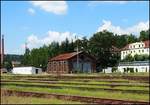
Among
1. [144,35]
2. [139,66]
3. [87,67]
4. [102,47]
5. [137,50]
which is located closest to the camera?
[139,66]

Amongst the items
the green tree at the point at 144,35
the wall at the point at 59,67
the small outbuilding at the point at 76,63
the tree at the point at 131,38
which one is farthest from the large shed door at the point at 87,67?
the tree at the point at 131,38

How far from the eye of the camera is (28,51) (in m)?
155

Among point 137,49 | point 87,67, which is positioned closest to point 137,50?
point 137,49

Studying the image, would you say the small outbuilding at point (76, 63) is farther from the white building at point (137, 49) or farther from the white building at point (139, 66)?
the white building at point (137, 49)

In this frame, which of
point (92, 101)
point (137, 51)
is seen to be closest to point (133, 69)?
point (137, 51)

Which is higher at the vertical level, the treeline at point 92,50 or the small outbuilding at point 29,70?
the treeline at point 92,50

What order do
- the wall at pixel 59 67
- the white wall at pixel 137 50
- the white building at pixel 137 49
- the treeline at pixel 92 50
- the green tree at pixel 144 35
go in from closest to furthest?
the wall at pixel 59 67
the treeline at pixel 92 50
the white building at pixel 137 49
the white wall at pixel 137 50
the green tree at pixel 144 35

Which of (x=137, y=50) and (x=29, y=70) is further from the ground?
(x=137, y=50)

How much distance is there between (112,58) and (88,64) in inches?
969

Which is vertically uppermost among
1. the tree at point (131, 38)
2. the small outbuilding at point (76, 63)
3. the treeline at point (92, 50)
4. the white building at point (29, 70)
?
the tree at point (131, 38)

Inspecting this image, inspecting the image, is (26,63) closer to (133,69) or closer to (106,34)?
(106,34)

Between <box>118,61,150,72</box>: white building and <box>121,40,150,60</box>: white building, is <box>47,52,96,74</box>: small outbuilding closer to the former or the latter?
<box>118,61,150,72</box>: white building

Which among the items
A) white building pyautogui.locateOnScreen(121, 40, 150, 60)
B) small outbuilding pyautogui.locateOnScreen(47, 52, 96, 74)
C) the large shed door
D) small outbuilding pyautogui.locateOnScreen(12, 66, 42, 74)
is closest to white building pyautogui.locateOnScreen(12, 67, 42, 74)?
small outbuilding pyautogui.locateOnScreen(12, 66, 42, 74)

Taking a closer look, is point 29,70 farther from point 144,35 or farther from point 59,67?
point 144,35
